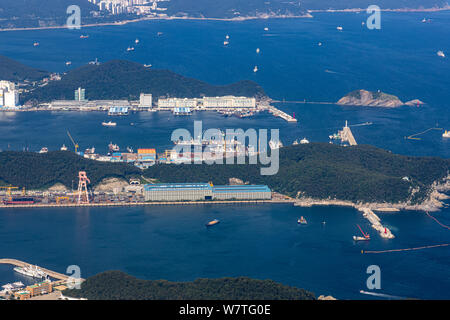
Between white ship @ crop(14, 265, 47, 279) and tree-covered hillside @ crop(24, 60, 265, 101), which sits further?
tree-covered hillside @ crop(24, 60, 265, 101)

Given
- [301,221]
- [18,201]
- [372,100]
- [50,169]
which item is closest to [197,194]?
[301,221]

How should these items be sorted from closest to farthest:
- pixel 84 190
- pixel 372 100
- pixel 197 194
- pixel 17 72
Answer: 1. pixel 197 194
2. pixel 84 190
3. pixel 372 100
4. pixel 17 72

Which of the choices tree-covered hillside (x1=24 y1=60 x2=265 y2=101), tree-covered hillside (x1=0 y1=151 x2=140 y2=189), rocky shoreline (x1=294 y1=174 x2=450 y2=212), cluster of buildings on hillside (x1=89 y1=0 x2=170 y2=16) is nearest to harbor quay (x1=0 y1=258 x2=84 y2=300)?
tree-covered hillside (x1=0 y1=151 x2=140 y2=189)

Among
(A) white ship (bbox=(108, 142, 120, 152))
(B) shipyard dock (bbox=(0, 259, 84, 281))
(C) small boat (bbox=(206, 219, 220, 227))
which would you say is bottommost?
(B) shipyard dock (bbox=(0, 259, 84, 281))

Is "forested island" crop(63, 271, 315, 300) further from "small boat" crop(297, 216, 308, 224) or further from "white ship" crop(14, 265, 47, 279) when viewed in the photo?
"small boat" crop(297, 216, 308, 224)

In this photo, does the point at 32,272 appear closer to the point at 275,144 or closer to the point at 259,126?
the point at 275,144
